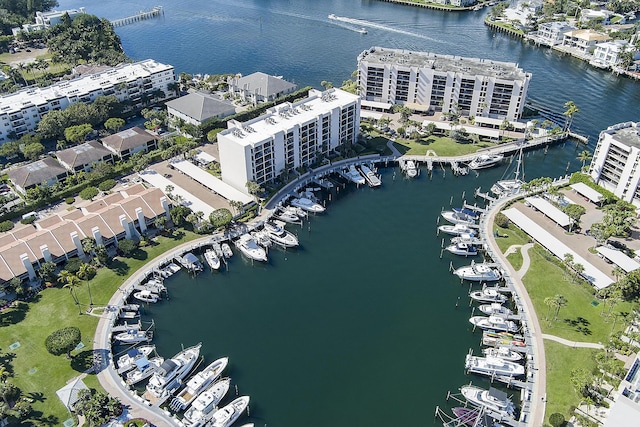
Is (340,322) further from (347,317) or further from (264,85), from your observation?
(264,85)

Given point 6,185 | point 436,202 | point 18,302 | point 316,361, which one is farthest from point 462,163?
point 6,185

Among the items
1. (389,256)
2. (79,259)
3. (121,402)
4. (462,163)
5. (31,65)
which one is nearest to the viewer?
Answer: (121,402)

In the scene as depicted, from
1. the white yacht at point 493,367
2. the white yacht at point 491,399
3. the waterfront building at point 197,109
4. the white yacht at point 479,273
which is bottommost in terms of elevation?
the white yacht at point 491,399

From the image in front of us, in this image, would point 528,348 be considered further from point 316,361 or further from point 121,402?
point 121,402

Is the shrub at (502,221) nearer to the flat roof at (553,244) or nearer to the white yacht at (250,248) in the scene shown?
the flat roof at (553,244)

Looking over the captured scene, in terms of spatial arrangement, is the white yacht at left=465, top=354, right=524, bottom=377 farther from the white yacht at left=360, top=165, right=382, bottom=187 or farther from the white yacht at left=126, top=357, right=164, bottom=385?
the white yacht at left=360, top=165, right=382, bottom=187

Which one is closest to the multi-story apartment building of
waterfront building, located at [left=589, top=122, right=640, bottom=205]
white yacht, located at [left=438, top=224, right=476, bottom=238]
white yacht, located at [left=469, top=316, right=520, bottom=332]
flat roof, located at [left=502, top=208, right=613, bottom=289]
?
white yacht, located at [left=438, top=224, right=476, bottom=238]

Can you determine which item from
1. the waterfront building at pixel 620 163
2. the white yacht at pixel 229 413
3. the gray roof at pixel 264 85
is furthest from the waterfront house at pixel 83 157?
the waterfront building at pixel 620 163
